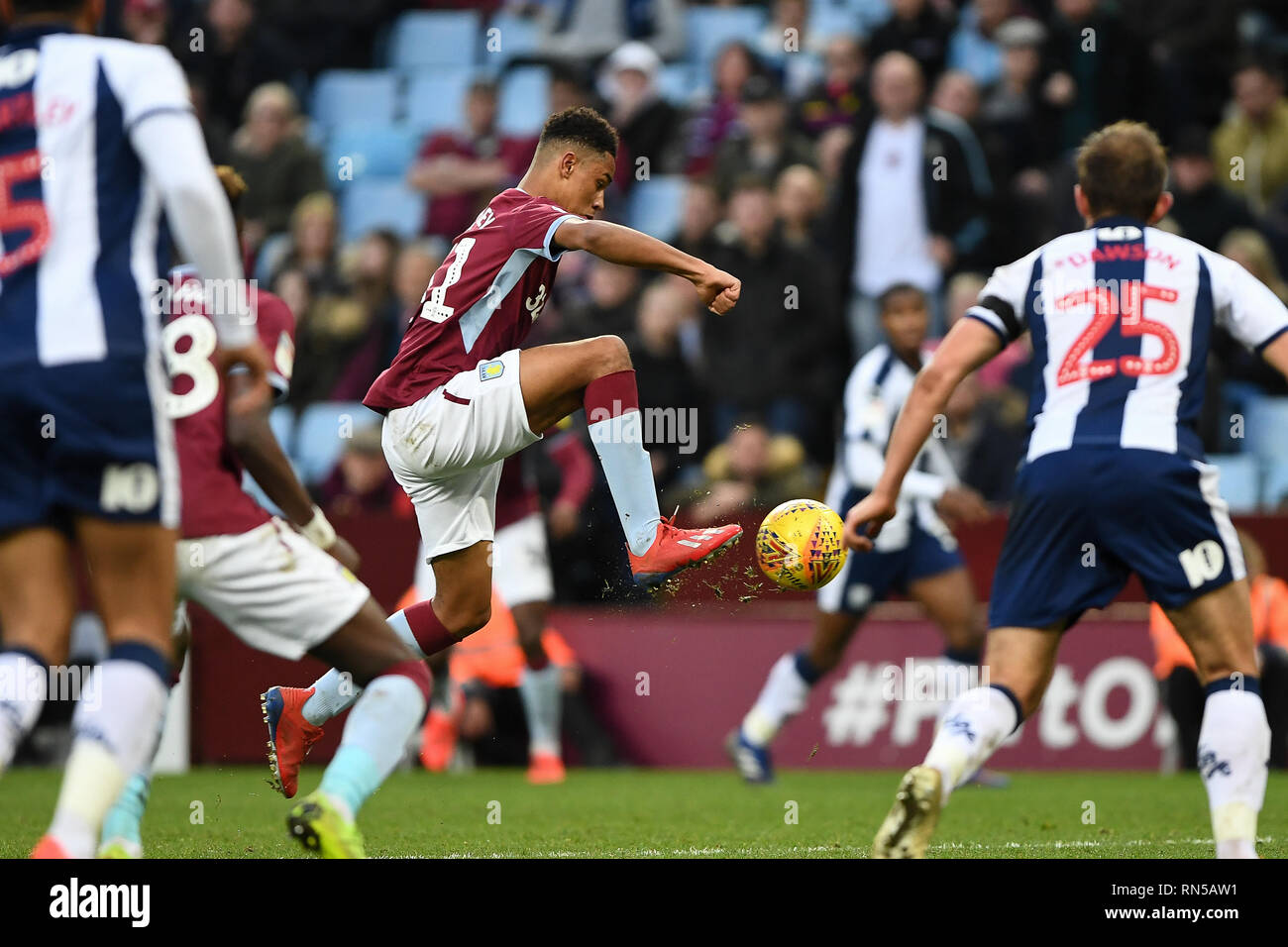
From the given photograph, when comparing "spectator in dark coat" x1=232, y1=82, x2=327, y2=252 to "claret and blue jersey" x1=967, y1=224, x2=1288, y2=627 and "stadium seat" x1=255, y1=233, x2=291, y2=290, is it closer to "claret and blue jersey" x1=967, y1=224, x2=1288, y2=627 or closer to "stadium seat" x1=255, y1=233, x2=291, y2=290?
→ "stadium seat" x1=255, y1=233, x2=291, y2=290

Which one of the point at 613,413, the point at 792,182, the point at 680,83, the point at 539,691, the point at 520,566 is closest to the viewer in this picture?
the point at 613,413

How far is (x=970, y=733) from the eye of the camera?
16.0 ft

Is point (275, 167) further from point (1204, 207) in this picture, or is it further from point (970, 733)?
point (970, 733)

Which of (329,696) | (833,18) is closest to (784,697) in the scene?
(329,696)

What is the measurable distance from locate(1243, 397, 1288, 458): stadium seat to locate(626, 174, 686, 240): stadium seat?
14.9 ft

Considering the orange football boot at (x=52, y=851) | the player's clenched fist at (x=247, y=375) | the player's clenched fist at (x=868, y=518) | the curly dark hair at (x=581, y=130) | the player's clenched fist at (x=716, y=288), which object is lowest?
the orange football boot at (x=52, y=851)

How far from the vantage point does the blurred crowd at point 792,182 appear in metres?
11.5

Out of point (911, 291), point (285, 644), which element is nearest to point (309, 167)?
point (911, 291)

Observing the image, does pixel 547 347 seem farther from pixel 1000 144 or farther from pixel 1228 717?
pixel 1000 144

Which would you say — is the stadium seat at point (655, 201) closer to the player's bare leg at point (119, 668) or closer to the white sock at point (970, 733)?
the white sock at point (970, 733)

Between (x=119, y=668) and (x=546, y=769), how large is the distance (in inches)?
241

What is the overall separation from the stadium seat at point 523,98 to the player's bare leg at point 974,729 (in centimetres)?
994

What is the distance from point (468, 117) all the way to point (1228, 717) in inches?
391

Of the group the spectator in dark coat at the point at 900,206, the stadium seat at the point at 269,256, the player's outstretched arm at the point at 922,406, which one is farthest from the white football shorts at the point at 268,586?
the stadium seat at the point at 269,256
